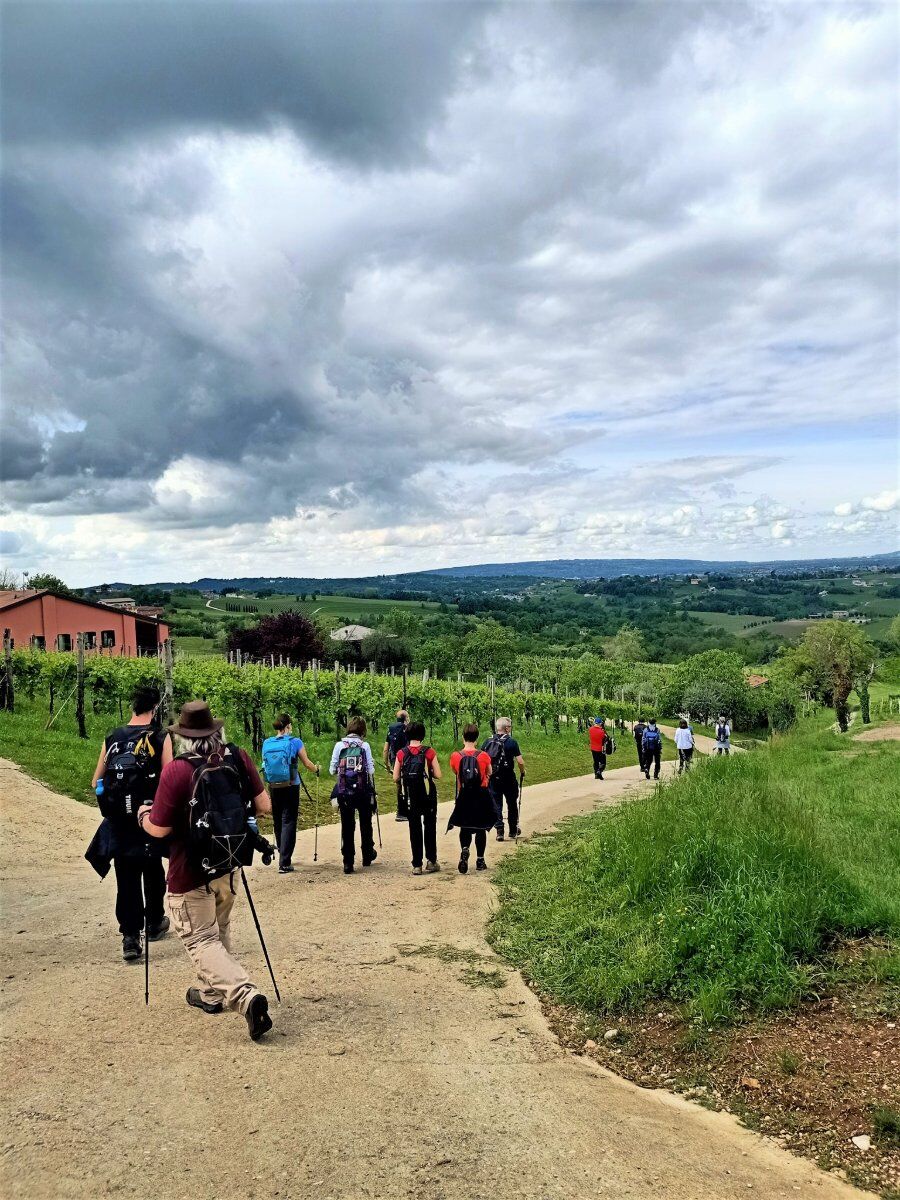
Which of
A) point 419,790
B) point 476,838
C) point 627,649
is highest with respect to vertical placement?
point 419,790

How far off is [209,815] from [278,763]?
16.1 feet

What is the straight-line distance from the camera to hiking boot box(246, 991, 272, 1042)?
5.06 m

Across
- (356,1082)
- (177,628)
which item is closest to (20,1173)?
(356,1082)

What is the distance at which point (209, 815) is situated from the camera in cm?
527

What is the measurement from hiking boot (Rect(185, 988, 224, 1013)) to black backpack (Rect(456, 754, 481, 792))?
4867 millimetres

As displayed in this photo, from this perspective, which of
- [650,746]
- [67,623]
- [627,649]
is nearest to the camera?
[650,746]

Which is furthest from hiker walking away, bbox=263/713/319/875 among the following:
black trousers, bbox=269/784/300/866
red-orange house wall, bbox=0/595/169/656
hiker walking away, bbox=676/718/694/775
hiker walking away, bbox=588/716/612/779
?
red-orange house wall, bbox=0/595/169/656

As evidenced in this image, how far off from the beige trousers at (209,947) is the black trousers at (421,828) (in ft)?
15.3

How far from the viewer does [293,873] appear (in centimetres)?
1020

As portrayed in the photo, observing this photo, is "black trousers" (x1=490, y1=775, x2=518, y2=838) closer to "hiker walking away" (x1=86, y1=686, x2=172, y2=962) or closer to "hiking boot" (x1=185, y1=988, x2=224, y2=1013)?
"hiker walking away" (x1=86, y1=686, x2=172, y2=962)

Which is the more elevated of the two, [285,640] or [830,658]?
[285,640]

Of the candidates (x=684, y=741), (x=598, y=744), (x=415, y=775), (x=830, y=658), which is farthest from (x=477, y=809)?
(x=830, y=658)

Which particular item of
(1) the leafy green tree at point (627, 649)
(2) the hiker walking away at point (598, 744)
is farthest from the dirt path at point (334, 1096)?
(1) the leafy green tree at point (627, 649)

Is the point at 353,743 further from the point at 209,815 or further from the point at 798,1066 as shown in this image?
the point at 798,1066
